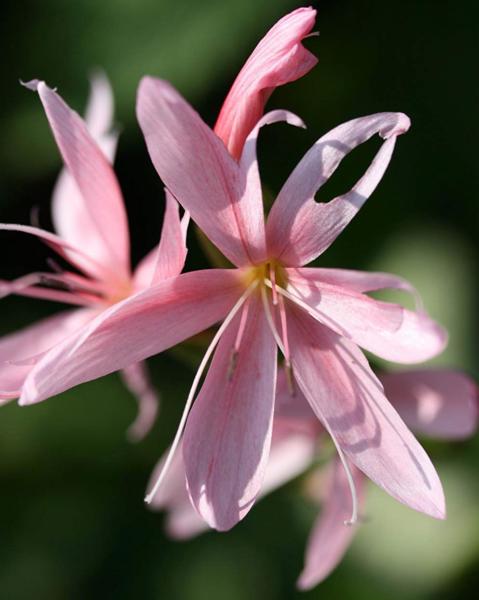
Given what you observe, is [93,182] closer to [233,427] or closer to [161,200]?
[233,427]

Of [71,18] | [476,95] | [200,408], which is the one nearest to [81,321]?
[200,408]

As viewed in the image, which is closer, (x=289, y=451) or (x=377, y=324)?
(x=377, y=324)

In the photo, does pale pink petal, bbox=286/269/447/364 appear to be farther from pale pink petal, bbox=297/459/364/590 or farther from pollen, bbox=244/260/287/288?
pale pink petal, bbox=297/459/364/590

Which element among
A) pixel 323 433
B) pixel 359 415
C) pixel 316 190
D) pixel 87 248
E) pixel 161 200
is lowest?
pixel 161 200

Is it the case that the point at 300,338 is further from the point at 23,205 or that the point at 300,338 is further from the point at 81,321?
the point at 23,205

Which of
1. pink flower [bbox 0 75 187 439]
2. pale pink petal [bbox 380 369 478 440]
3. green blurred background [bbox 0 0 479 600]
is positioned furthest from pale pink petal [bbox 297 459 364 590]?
green blurred background [bbox 0 0 479 600]

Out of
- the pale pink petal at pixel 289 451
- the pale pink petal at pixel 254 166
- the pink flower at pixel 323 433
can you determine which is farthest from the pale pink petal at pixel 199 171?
the pale pink petal at pixel 289 451

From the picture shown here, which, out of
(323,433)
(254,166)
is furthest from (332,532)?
(254,166)
